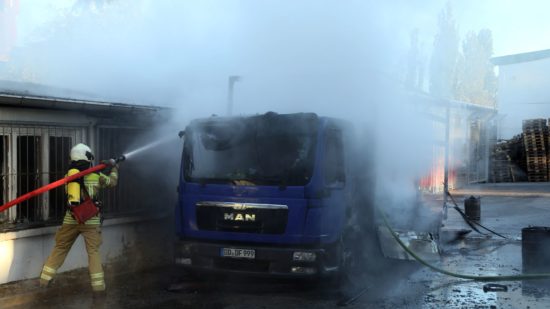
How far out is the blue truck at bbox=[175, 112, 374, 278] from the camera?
214 inches

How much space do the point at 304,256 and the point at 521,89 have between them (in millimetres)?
33018

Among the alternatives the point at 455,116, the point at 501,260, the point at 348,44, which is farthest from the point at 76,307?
the point at 455,116

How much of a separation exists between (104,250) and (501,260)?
20.2ft

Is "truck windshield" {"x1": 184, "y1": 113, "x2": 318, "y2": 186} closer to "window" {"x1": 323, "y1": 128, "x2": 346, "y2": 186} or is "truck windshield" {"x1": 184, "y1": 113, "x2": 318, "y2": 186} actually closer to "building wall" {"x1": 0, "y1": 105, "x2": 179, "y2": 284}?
"window" {"x1": 323, "y1": 128, "x2": 346, "y2": 186}

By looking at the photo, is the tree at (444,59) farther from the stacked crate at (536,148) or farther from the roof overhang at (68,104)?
the stacked crate at (536,148)

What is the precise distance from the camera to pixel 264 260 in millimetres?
5461

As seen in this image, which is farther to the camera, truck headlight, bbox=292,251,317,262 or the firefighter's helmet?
the firefighter's helmet

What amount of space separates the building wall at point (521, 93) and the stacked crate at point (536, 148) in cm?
1057

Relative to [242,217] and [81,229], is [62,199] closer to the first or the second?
[81,229]

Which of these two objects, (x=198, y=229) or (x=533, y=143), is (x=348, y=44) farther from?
(x=533, y=143)

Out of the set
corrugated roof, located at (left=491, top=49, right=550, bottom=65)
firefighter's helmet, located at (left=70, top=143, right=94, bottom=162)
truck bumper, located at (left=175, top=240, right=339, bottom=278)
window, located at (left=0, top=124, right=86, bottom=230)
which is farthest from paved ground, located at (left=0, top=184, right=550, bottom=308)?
corrugated roof, located at (left=491, top=49, right=550, bottom=65)

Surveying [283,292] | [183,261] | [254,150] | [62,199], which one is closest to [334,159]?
[254,150]

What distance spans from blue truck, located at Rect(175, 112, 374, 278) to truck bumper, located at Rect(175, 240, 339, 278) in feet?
0.04

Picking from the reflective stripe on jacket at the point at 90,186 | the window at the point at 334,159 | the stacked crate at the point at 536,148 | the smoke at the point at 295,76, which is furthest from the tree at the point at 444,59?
the stacked crate at the point at 536,148
